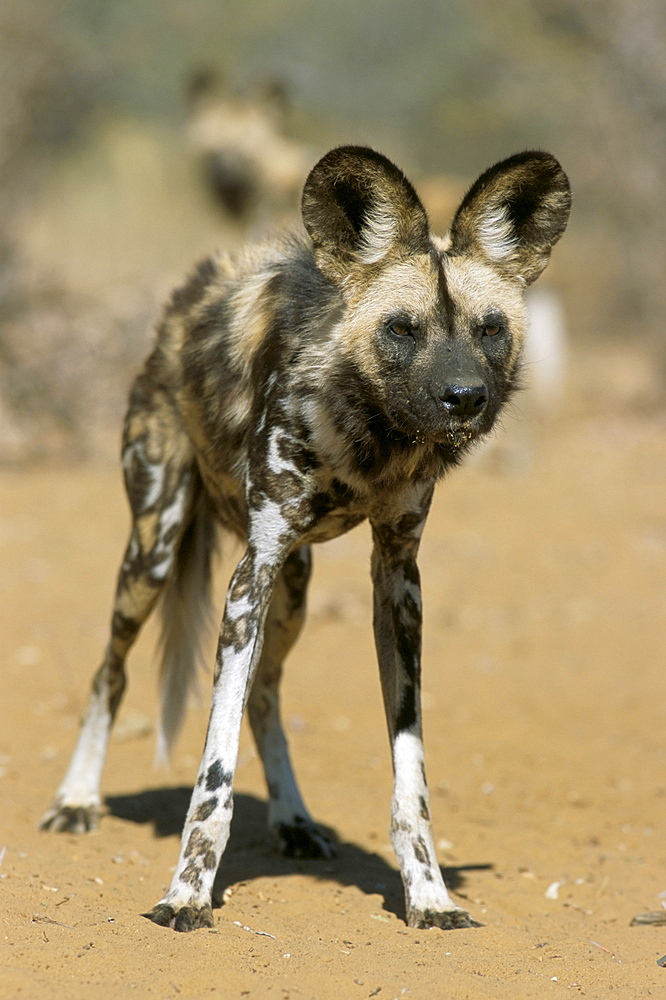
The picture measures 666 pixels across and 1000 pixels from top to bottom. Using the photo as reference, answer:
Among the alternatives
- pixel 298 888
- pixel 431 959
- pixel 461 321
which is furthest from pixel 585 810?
pixel 461 321

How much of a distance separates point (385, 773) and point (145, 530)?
141 cm

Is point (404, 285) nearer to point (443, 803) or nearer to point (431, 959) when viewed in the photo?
point (431, 959)

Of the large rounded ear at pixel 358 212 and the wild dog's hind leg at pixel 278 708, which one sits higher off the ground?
the large rounded ear at pixel 358 212

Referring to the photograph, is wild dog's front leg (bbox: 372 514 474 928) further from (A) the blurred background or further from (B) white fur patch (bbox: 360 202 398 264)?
(A) the blurred background

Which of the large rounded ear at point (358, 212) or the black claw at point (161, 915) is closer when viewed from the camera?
the black claw at point (161, 915)

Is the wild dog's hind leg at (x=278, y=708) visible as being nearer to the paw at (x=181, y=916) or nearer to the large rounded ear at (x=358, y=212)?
the paw at (x=181, y=916)

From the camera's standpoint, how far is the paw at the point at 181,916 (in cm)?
253

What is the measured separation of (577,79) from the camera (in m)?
14.4

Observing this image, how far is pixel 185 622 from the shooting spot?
3887 millimetres

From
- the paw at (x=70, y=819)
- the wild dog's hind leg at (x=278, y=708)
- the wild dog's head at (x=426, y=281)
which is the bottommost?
the paw at (x=70, y=819)

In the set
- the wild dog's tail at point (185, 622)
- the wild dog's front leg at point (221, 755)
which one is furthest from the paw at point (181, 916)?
→ the wild dog's tail at point (185, 622)

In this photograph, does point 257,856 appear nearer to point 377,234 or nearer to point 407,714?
point 407,714

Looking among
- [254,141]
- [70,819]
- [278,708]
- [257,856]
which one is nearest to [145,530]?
[278,708]

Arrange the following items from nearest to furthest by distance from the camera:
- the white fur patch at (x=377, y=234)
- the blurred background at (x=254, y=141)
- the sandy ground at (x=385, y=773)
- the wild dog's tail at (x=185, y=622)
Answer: the sandy ground at (x=385, y=773) → the white fur patch at (x=377, y=234) → the wild dog's tail at (x=185, y=622) → the blurred background at (x=254, y=141)
